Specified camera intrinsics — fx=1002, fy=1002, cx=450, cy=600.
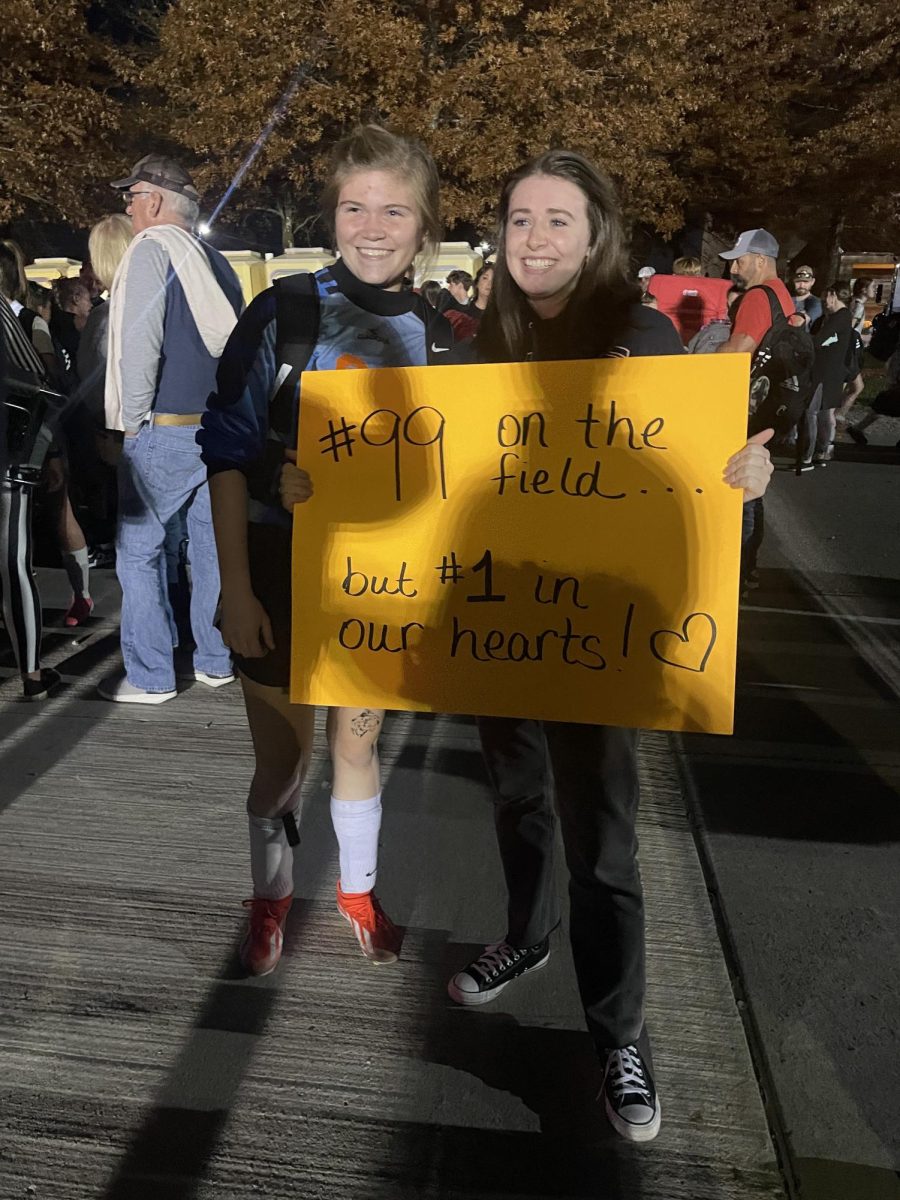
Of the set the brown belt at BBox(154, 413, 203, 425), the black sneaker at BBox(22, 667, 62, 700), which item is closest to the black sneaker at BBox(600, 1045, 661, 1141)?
the brown belt at BBox(154, 413, 203, 425)

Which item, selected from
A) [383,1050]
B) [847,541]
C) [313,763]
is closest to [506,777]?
[383,1050]

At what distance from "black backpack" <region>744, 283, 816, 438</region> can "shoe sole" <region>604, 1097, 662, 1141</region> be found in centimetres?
432

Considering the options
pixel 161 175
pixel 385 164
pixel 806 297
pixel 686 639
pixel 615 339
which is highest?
pixel 806 297

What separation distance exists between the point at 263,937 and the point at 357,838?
367 mm

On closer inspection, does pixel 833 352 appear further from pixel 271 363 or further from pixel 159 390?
pixel 271 363

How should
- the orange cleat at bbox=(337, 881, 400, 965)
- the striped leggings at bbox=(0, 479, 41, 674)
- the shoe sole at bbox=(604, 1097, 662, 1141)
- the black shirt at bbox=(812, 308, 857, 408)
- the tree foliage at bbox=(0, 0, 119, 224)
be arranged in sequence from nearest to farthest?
the shoe sole at bbox=(604, 1097, 662, 1141) → the orange cleat at bbox=(337, 881, 400, 965) → the striped leggings at bbox=(0, 479, 41, 674) → the black shirt at bbox=(812, 308, 857, 408) → the tree foliage at bbox=(0, 0, 119, 224)

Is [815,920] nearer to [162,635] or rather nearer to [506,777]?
[506,777]

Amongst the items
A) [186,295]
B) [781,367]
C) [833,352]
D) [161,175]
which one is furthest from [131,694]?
[833,352]

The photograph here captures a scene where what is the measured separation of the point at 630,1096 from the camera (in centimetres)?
207

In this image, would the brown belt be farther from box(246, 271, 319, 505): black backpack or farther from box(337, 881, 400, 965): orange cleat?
box(337, 881, 400, 965): orange cleat

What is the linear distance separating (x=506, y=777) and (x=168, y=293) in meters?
2.54

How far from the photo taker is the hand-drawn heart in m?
1.87

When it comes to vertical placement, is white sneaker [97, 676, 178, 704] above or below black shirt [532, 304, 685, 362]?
below

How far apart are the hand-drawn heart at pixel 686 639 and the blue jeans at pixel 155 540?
2608mm
